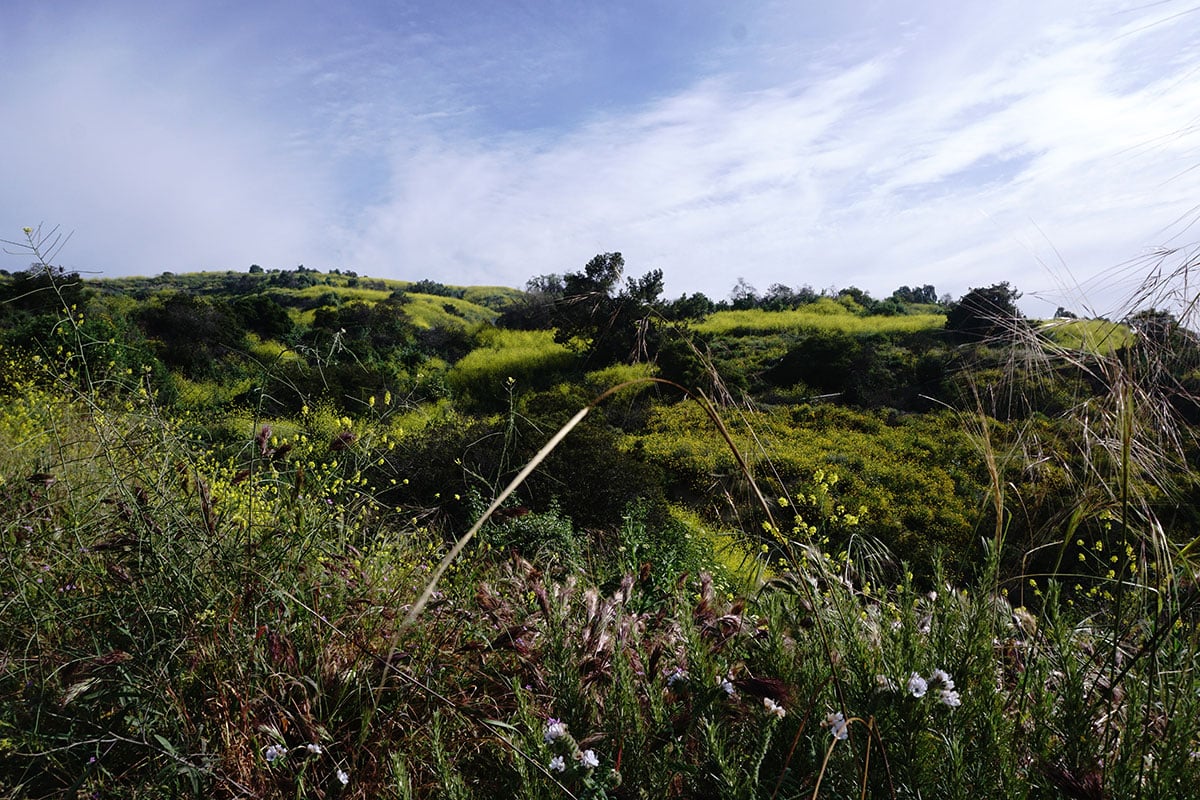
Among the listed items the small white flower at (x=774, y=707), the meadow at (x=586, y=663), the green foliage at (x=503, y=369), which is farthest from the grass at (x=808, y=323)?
the small white flower at (x=774, y=707)

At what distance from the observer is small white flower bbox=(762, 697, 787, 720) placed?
4.20 ft

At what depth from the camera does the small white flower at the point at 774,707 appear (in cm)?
128

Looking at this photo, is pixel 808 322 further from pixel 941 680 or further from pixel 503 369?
pixel 941 680

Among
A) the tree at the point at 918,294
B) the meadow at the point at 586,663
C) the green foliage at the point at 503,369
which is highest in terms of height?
the tree at the point at 918,294

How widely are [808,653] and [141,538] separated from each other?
1.71m

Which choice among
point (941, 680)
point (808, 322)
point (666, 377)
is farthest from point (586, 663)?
point (808, 322)

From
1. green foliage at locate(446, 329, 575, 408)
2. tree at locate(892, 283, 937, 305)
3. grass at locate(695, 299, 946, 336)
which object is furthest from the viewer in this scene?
tree at locate(892, 283, 937, 305)

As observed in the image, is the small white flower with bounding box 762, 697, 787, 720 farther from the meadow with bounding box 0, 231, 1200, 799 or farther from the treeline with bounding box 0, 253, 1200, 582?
the treeline with bounding box 0, 253, 1200, 582

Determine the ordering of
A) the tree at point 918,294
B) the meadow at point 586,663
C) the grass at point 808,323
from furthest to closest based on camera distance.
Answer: the tree at point 918,294 < the grass at point 808,323 < the meadow at point 586,663

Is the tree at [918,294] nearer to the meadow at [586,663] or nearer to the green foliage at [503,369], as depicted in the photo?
the green foliage at [503,369]

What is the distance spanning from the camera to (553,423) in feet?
26.2

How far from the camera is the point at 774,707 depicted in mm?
1294

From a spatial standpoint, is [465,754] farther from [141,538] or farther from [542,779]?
[141,538]

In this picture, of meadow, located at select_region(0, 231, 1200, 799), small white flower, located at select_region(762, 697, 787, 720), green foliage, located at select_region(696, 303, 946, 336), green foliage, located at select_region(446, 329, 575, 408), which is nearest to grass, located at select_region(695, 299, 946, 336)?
green foliage, located at select_region(696, 303, 946, 336)
